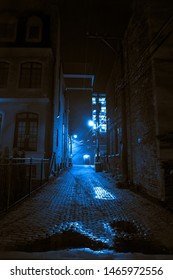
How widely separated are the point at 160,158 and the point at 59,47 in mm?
11756

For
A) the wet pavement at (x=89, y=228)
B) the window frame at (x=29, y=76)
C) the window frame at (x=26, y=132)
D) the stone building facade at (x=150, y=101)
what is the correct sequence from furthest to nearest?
the window frame at (x=29, y=76), the window frame at (x=26, y=132), the stone building facade at (x=150, y=101), the wet pavement at (x=89, y=228)

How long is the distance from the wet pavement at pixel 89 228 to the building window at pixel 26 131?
19.0 feet

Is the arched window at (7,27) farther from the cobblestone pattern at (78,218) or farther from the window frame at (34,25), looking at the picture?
the cobblestone pattern at (78,218)

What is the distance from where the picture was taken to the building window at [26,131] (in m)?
9.62

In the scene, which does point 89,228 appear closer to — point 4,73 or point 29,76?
point 29,76

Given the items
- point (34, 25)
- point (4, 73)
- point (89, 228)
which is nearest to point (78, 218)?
point (89, 228)

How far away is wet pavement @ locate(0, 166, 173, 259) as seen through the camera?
228cm

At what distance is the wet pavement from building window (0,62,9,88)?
30.1 ft

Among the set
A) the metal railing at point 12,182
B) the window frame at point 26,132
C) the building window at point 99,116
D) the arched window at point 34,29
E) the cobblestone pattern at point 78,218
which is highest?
the arched window at point 34,29

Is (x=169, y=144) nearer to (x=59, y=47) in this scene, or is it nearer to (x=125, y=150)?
(x=125, y=150)

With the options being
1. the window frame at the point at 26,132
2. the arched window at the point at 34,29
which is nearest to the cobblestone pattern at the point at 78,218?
the window frame at the point at 26,132

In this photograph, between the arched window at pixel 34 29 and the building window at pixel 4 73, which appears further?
the arched window at pixel 34 29

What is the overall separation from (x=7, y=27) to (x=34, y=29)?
6.73 ft

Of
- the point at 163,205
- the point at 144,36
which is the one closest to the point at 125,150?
the point at 163,205
